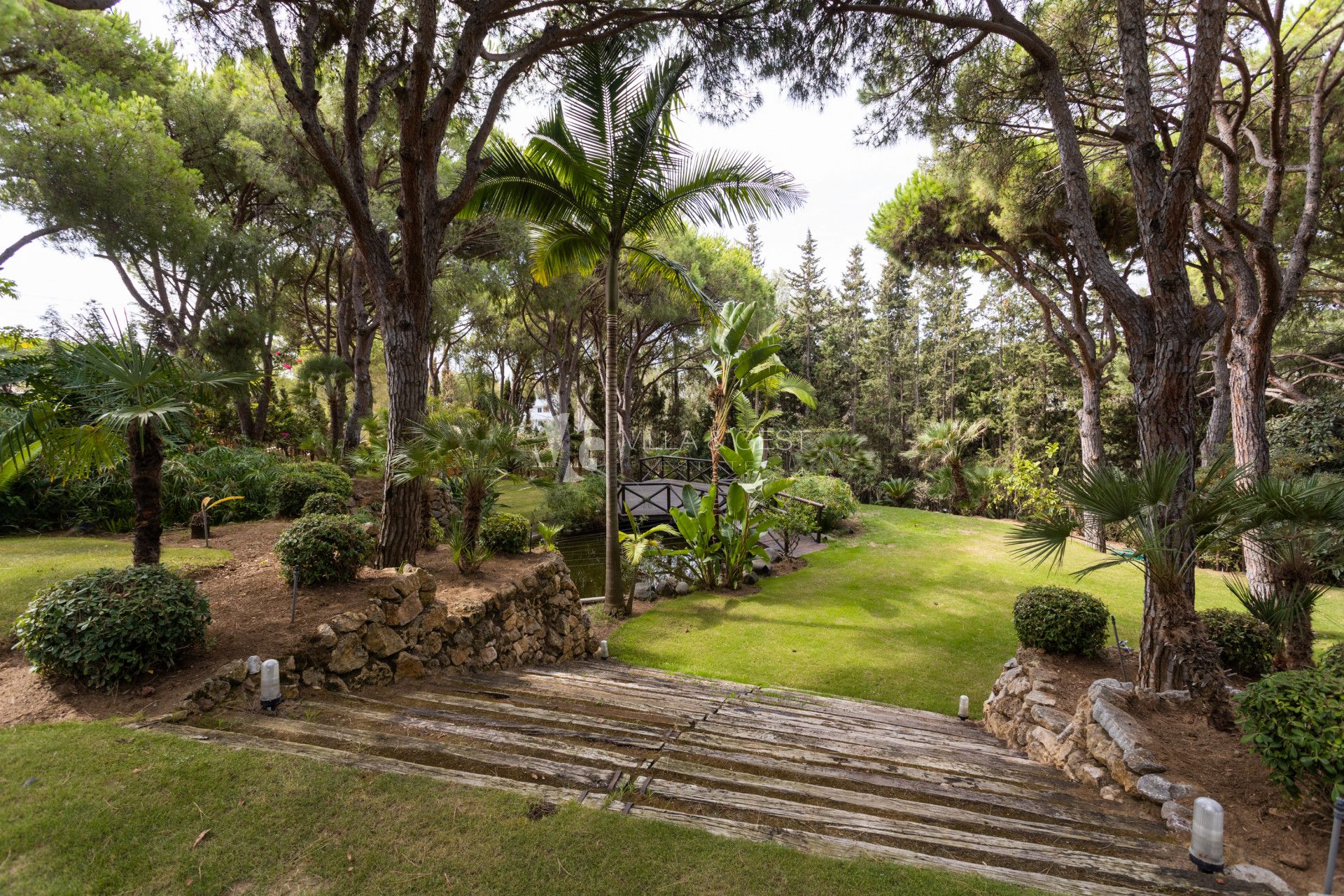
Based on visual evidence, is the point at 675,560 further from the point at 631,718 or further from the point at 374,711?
the point at 374,711

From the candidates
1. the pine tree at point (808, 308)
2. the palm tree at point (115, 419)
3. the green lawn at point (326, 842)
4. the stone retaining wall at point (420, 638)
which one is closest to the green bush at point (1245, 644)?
the green lawn at point (326, 842)

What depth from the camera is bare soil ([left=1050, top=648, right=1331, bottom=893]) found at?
2.29 m

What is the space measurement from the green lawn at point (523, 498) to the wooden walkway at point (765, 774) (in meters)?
10.1

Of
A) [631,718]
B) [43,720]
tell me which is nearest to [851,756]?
[631,718]

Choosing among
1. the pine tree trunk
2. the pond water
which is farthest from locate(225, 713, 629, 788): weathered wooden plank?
the pine tree trunk

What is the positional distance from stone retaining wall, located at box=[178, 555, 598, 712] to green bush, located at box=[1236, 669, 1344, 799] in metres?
5.13

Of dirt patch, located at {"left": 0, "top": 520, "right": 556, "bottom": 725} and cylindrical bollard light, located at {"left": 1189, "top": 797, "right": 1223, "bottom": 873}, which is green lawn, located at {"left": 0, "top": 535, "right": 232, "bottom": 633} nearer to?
dirt patch, located at {"left": 0, "top": 520, "right": 556, "bottom": 725}

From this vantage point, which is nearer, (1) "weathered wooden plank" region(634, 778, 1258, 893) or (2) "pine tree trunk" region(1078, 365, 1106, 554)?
(1) "weathered wooden plank" region(634, 778, 1258, 893)

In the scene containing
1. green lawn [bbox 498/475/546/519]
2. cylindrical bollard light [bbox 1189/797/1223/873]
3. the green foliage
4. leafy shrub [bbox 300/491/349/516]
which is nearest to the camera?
cylindrical bollard light [bbox 1189/797/1223/873]

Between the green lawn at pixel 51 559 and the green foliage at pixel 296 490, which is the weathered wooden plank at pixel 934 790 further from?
the green foliage at pixel 296 490

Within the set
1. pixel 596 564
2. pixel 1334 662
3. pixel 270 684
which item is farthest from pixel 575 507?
pixel 1334 662

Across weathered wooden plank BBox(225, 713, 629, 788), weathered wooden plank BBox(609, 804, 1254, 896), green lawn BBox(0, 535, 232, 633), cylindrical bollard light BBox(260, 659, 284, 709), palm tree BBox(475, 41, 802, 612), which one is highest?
palm tree BBox(475, 41, 802, 612)

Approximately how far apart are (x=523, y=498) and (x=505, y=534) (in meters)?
10.0

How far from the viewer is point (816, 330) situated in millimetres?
32188
